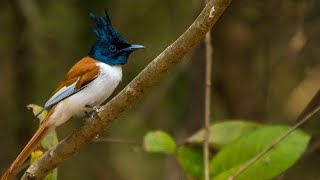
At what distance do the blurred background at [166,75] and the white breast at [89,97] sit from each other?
1.55 m

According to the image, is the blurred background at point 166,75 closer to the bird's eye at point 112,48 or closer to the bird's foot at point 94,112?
the bird's eye at point 112,48

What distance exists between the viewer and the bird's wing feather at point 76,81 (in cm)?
287

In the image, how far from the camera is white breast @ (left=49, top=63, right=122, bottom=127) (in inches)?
111

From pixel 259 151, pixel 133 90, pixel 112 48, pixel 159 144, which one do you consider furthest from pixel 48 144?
pixel 259 151

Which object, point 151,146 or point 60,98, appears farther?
point 151,146

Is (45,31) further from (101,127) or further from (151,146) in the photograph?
(101,127)

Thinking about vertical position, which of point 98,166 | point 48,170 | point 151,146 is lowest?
point 98,166

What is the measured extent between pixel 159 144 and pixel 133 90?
107 centimetres

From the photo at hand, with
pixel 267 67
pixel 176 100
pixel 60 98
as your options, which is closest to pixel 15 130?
pixel 176 100

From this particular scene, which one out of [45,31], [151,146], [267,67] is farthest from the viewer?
[45,31]

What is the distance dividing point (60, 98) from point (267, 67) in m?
1.81

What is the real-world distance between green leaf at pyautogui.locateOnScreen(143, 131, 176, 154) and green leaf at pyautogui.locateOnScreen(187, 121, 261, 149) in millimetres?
163

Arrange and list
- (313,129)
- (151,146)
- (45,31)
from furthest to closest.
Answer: (45,31), (313,129), (151,146)

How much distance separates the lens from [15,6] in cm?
476
